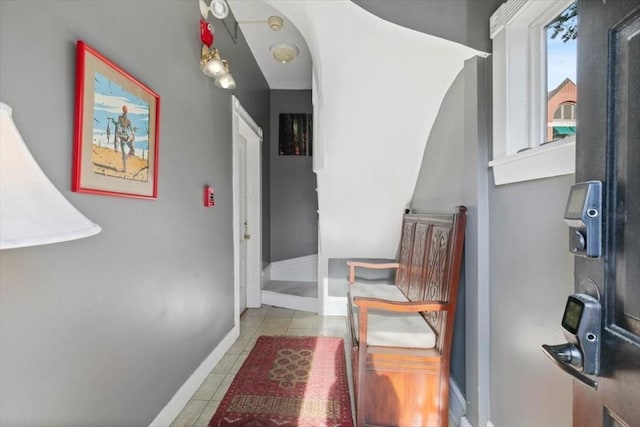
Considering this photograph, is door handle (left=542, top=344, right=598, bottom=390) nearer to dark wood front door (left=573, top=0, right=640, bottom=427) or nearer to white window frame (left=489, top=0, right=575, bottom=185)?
dark wood front door (left=573, top=0, right=640, bottom=427)

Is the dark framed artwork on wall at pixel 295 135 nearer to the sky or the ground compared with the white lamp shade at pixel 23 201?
nearer to the sky

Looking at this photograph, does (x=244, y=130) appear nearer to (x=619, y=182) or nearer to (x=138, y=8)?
(x=138, y=8)

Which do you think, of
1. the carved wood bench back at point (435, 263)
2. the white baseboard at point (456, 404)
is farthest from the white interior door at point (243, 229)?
the white baseboard at point (456, 404)

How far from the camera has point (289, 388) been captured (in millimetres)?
2104

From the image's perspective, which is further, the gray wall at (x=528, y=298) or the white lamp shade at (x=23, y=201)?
the gray wall at (x=528, y=298)

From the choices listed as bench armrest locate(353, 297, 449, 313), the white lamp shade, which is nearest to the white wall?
bench armrest locate(353, 297, 449, 313)

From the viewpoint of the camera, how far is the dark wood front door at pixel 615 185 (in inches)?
20.8

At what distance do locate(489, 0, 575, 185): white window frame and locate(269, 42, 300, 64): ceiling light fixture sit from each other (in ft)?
7.08

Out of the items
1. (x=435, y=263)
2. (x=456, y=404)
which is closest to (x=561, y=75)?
(x=435, y=263)

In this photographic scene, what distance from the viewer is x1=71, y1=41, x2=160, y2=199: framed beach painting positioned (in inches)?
44.7

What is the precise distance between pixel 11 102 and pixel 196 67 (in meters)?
1.40

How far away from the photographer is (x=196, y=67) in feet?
6.97

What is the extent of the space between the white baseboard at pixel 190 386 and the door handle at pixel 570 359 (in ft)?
5.98

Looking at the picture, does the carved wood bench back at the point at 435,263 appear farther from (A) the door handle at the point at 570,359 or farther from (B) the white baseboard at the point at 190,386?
(B) the white baseboard at the point at 190,386
